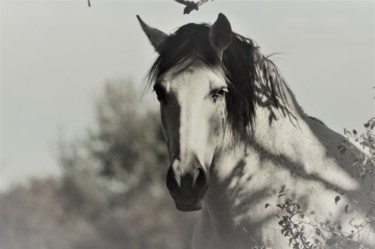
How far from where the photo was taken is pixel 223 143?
4973 millimetres

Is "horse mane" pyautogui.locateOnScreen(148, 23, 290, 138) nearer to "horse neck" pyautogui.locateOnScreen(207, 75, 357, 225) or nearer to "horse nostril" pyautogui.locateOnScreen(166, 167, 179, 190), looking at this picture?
"horse neck" pyautogui.locateOnScreen(207, 75, 357, 225)

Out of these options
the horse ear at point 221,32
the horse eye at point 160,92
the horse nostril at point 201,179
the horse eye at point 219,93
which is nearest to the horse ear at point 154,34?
the horse ear at point 221,32

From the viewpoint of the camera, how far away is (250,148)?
5.07 m

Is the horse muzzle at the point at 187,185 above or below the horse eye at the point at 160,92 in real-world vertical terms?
below

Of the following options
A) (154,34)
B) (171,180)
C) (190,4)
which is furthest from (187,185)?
(190,4)

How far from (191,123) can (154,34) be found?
97 centimetres

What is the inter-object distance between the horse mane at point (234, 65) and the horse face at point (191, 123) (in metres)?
0.11

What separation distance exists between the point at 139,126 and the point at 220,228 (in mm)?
25126

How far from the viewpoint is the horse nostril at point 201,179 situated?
459 cm

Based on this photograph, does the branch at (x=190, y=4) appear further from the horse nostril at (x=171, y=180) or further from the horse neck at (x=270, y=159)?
the horse nostril at (x=171, y=180)

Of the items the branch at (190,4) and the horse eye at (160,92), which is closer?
the horse eye at (160,92)

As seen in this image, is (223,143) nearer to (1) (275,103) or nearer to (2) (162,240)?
(1) (275,103)

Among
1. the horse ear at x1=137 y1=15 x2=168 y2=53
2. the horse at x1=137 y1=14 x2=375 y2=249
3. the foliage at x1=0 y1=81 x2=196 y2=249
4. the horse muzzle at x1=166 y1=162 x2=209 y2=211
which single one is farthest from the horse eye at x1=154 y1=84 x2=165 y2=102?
the foliage at x1=0 y1=81 x2=196 y2=249

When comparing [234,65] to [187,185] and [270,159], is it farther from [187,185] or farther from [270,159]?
[187,185]
